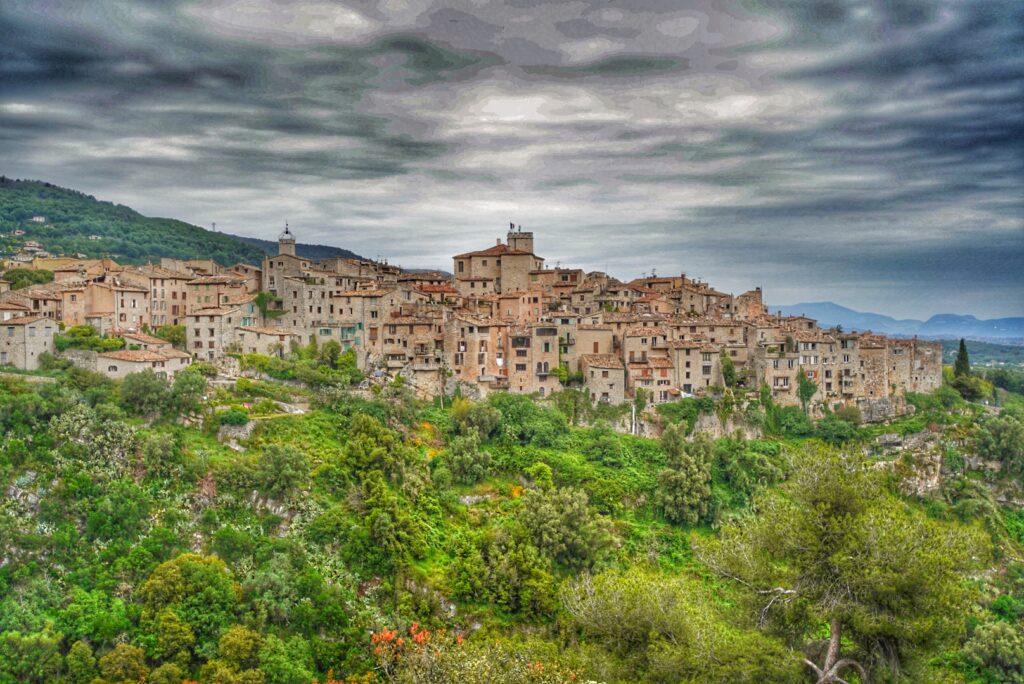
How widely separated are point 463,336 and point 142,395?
1984 cm

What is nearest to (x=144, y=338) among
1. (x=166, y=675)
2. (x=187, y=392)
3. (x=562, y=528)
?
(x=187, y=392)

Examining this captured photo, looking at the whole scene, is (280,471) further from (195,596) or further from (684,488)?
(684,488)

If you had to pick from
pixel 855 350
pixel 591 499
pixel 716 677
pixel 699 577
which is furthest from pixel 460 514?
pixel 855 350

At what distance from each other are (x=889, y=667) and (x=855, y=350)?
35868mm

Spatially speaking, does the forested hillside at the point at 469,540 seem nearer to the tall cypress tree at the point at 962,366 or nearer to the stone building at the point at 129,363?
the stone building at the point at 129,363

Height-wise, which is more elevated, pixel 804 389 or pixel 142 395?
pixel 804 389

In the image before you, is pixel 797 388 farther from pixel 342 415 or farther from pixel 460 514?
pixel 342 415

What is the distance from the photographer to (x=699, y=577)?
41.9 meters

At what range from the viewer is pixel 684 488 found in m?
45.2

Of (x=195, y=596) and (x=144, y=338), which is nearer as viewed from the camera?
(x=195, y=596)

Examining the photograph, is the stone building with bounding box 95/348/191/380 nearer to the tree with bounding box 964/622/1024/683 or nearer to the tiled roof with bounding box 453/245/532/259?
the tiled roof with bounding box 453/245/532/259

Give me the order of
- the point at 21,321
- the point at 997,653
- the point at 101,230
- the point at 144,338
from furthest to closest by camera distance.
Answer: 1. the point at 101,230
2. the point at 144,338
3. the point at 21,321
4. the point at 997,653

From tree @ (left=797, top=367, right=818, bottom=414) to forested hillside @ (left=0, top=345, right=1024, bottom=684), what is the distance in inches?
81.0

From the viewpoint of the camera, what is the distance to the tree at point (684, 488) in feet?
147
